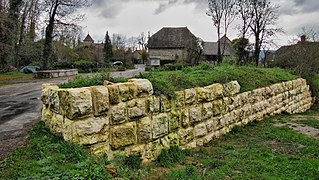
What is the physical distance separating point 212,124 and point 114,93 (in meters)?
3.19

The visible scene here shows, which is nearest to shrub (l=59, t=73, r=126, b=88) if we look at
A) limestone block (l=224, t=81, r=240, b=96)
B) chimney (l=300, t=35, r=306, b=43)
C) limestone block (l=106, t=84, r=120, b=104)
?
limestone block (l=106, t=84, r=120, b=104)

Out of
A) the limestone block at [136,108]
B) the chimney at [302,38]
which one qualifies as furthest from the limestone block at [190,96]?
the chimney at [302,38]

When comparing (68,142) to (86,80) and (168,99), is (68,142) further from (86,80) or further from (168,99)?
(168,99)

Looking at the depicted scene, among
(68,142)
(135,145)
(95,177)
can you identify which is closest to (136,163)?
(135,145)

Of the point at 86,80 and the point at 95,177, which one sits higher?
the point at 86,80

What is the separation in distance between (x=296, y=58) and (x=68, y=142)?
18242 mm

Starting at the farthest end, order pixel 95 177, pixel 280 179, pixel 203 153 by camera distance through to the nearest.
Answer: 1. pixel 203 153
2. pixel 280 179
3. pixel 95 177

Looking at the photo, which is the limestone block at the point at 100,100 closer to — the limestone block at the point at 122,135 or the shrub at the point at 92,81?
the limestone block at the point at 122,135

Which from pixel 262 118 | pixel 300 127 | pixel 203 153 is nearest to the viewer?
pixel 203 153

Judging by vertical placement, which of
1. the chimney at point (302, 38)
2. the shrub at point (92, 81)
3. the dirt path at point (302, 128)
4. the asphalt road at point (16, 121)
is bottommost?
the dirt path at point (302, 128)

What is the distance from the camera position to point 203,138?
6.68 metres

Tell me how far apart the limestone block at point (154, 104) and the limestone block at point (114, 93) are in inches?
29.7

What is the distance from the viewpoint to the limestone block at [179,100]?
5.88m

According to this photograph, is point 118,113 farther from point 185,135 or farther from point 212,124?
point 212,124
